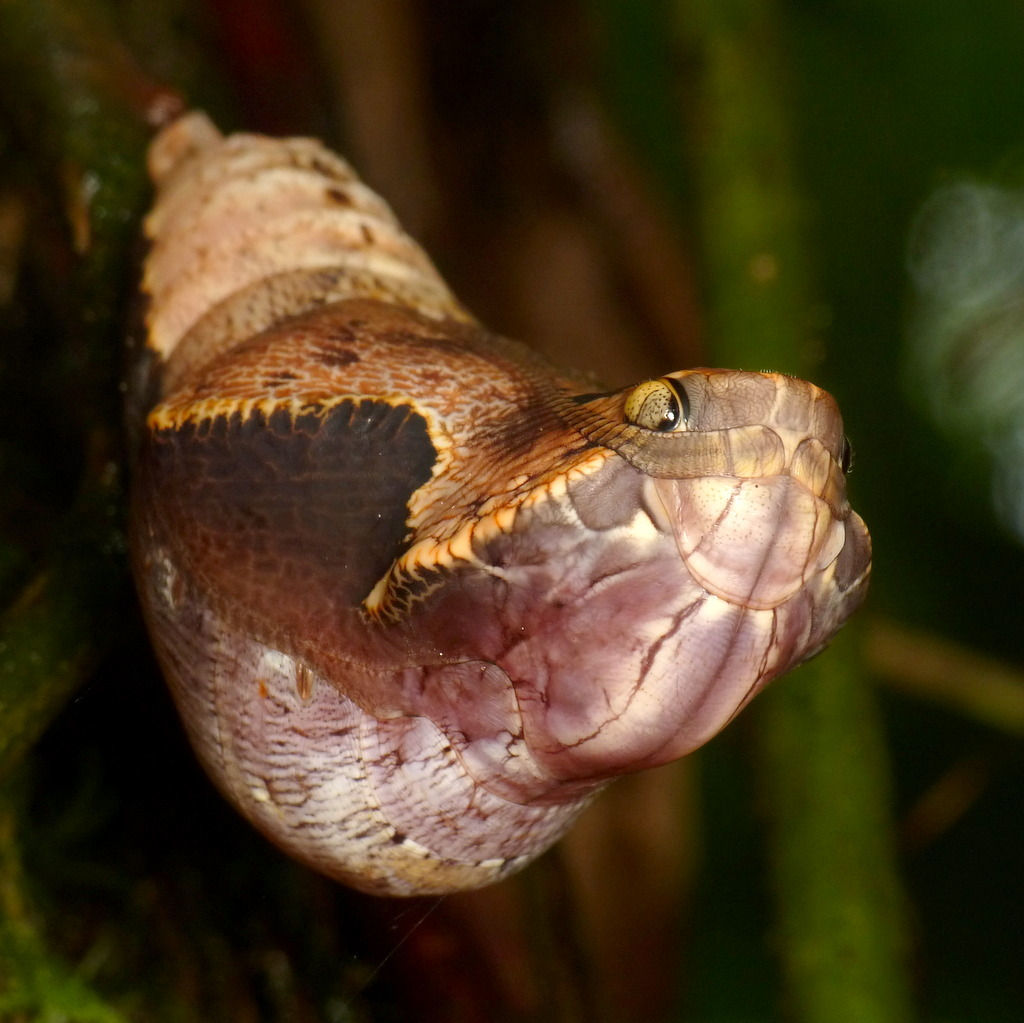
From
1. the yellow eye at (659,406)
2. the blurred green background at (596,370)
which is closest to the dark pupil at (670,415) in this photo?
the yellow eye at (659,406)

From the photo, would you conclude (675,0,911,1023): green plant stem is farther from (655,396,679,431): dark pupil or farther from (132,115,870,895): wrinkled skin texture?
(655,396,679,431): dark pupil

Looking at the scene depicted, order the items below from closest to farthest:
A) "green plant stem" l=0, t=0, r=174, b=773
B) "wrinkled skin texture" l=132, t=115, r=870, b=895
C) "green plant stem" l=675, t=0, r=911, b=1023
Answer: "wrinkled skin texture" l=132, t=115, r=870, b=895
"green plant stem" l=0, t=0, r=174, b=773
"green plant stem" l=675, t=0, r=911, b=1023

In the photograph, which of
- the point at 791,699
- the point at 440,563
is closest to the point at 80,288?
the point at 440,563

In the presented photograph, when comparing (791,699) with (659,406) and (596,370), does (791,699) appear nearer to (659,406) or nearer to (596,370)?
(659,406)

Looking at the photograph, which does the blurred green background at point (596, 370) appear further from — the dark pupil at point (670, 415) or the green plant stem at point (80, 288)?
the dark pupil at point (670, 415)

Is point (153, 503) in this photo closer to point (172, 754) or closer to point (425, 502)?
point (425, 502)

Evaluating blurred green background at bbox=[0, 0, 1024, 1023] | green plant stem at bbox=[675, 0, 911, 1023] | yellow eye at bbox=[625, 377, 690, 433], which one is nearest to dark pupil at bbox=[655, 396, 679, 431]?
yellow eye at bbox=[625, 377, 690, 433]

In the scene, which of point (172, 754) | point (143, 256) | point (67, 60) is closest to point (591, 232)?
point (67, 60)
